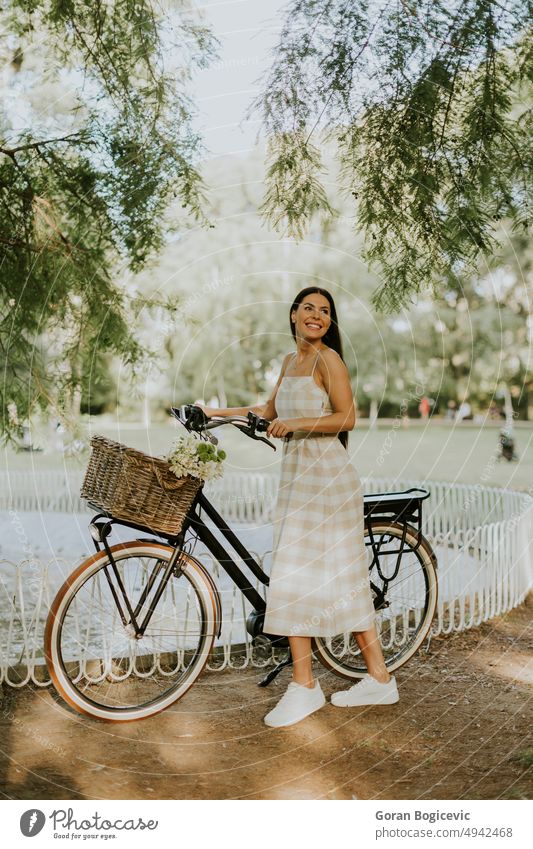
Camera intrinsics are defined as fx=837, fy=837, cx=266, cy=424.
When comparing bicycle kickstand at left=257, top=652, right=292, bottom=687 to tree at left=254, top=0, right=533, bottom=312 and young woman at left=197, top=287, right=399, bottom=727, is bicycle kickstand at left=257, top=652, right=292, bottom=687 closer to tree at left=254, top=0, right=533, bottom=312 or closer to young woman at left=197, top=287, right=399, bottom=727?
young woman at left=197, top=287, right=399, bottom=727

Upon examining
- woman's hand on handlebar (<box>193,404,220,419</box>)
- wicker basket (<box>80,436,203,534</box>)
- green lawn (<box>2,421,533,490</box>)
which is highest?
woman's hand on handlebar (<box>193,404,220,419</box>)

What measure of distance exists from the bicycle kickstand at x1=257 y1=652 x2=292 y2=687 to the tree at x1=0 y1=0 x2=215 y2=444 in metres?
2.20

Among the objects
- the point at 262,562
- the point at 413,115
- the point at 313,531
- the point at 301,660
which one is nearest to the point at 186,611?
the point at 262,562

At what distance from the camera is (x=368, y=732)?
3.17 m

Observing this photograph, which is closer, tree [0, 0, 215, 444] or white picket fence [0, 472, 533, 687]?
white picket fence [0, 472, 533, 687]

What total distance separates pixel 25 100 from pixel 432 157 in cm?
234

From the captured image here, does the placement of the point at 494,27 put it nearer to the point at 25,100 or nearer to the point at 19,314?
the point at 25,100

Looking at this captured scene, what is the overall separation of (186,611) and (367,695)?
838 millimetres

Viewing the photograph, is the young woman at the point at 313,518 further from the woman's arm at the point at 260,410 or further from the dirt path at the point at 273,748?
the dirt path at the point at 273,748

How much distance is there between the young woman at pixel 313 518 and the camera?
3191 mm

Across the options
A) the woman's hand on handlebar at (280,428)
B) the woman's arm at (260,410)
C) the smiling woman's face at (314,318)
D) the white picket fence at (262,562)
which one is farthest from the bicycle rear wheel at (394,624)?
the smiling woman's face at (314,318)

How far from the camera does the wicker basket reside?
2.90 meters

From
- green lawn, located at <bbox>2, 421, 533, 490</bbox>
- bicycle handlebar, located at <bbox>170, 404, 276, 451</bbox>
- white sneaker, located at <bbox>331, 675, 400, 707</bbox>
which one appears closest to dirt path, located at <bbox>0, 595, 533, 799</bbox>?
white sneaker, located at <bbox>331, 675, 400, 707</bbox>

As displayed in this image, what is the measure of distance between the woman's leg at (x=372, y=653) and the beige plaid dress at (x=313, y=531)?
0.12 metres
